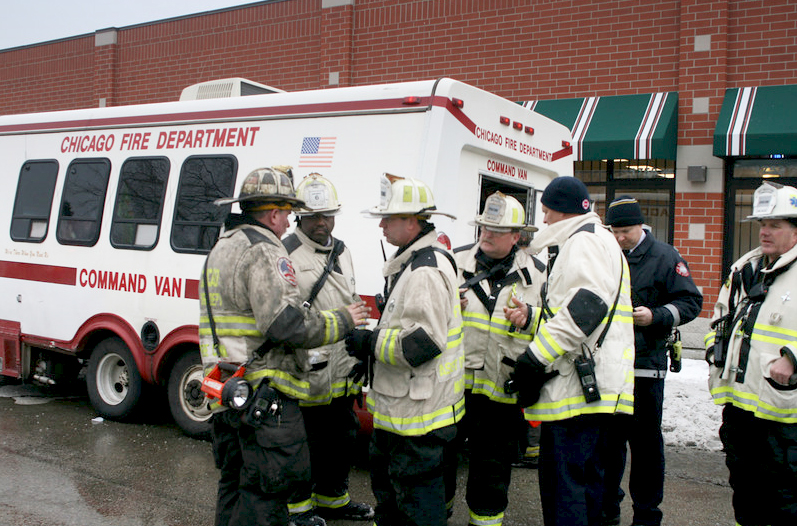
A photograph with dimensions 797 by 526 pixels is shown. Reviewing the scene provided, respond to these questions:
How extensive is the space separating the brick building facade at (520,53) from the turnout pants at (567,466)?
7.09 metres

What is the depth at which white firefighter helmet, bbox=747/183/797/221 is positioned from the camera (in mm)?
3643

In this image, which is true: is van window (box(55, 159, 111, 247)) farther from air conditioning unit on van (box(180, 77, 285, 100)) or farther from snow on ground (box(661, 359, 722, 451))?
snow on ground (box(661, 359, 722, 451))

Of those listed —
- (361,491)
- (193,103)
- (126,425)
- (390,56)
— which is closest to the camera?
(361,491)

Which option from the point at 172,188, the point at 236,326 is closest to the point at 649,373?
the point at 236,326

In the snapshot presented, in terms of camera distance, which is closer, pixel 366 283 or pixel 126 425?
pixel 366 283

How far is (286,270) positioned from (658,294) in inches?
95.7

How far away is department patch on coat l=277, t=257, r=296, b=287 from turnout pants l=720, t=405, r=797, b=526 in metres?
2.44

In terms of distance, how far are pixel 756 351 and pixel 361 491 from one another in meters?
2.80

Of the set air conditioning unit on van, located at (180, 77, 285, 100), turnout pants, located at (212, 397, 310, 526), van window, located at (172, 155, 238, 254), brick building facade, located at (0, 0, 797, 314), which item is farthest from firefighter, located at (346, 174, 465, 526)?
brick building facade, located at (0, 0, 797, 314)

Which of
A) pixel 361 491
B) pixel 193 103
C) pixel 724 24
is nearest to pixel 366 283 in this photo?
pixel 361 491

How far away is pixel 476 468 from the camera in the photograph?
412 centimetres

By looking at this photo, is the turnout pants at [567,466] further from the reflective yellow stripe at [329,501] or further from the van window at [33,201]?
the van window at [33,201]

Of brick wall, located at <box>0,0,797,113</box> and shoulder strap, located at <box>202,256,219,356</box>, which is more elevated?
brick wall, located at <box>0,0,797,113</box>

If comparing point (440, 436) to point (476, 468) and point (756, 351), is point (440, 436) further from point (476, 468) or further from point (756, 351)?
point (756, 351)
